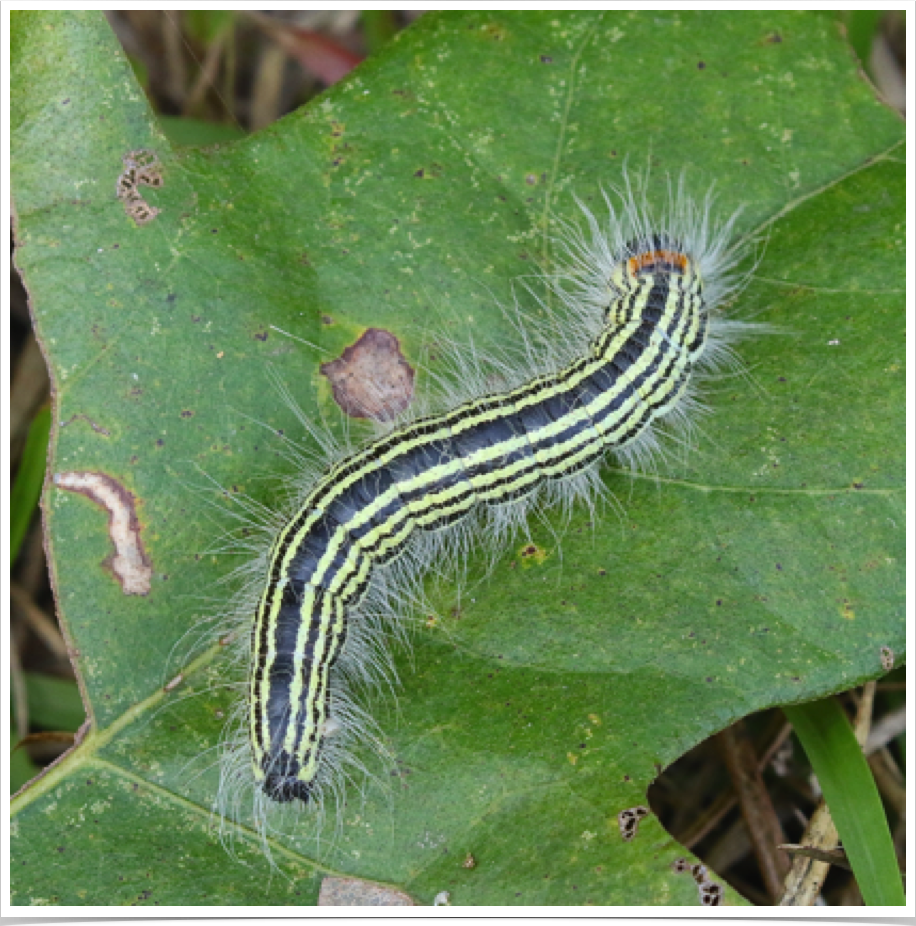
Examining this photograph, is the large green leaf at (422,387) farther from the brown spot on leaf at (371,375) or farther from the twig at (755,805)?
the twig at (755,805)

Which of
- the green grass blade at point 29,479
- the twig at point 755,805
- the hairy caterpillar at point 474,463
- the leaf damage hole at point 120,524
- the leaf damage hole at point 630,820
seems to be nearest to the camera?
the leaf damage hole at point 630,820

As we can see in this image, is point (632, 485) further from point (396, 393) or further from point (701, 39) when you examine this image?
point (701, 39)

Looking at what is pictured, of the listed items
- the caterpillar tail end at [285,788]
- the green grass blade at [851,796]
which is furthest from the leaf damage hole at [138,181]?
the green grass blade at [851,796]

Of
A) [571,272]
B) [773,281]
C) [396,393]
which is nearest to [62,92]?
[396,393]

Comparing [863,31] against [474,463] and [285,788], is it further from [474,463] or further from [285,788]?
[285,788]

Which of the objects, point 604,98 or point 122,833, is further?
point 604,98

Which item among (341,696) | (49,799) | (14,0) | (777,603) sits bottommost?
(777,603)

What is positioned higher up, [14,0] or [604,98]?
[14,0]
